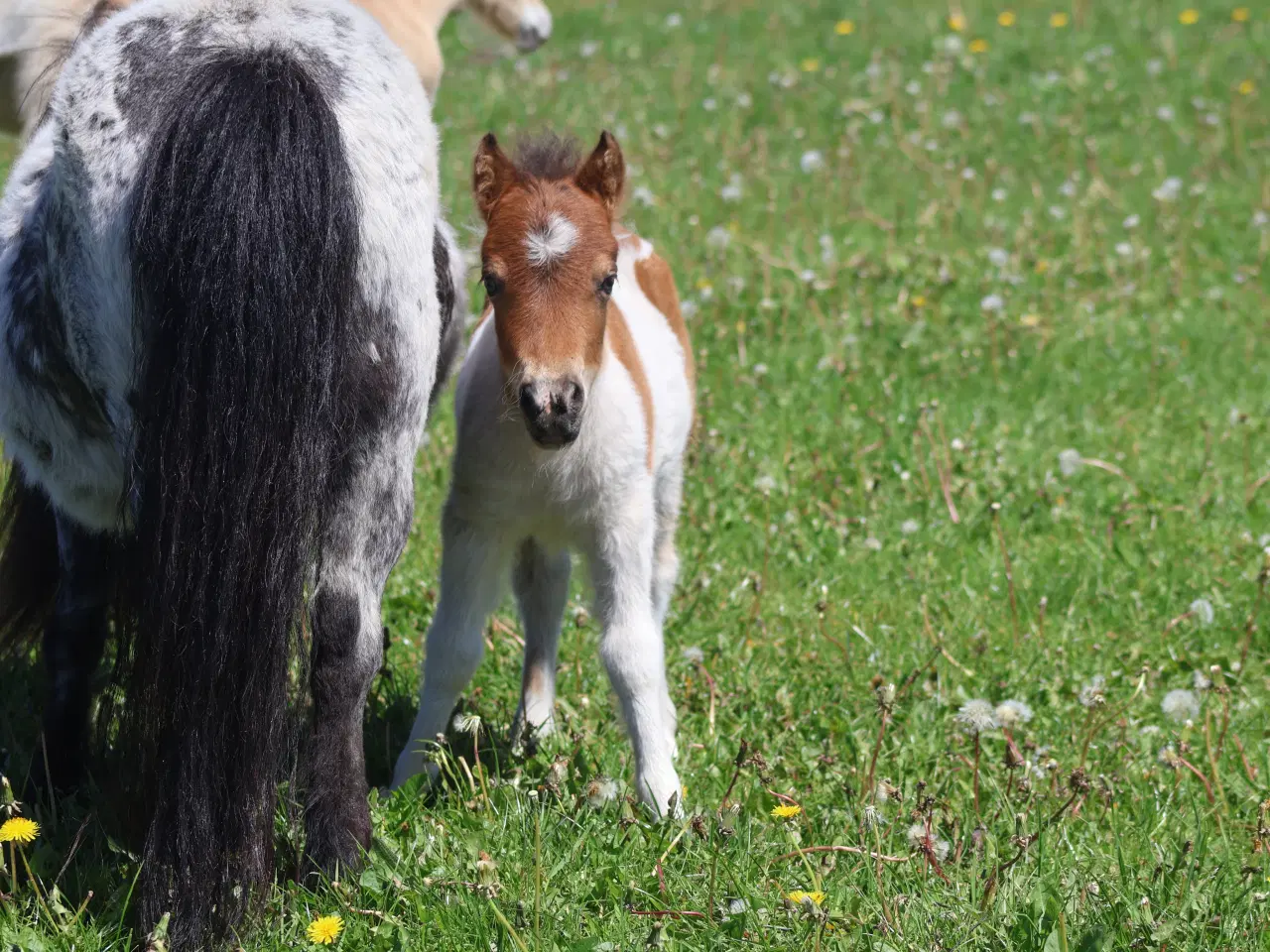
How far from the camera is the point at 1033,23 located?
37.7 ft

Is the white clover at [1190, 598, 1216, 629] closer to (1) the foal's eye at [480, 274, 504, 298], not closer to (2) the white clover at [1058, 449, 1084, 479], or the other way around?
(2) the white clover at [1058, 449, 1084, 479]

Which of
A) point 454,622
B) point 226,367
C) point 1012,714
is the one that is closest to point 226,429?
point 226,367

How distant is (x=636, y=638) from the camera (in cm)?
345

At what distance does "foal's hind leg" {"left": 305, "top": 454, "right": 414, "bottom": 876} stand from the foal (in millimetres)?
416

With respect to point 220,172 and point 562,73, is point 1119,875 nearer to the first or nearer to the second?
point 220,172

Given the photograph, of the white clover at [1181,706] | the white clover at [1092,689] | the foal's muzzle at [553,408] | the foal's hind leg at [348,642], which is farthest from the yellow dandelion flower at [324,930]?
the white clover at [1181,706]

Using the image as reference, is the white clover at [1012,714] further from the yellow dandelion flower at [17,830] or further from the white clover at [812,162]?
the white clover at [812,162]

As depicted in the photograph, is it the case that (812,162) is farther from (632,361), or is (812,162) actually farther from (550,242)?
(550,242)

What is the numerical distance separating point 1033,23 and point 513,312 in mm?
A: 9590

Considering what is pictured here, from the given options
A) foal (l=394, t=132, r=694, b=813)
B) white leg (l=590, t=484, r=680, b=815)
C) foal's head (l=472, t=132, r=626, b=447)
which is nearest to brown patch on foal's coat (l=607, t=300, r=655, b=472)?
foal (l=394, t=132, r=694, b=813)

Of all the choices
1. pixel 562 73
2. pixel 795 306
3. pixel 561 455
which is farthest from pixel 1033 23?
pixel 561 455

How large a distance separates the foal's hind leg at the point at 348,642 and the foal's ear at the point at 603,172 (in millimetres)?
985

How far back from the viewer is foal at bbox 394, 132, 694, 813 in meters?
3.18

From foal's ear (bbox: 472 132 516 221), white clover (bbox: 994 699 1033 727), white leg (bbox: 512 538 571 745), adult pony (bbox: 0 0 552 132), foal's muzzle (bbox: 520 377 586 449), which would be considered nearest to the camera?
foal's muzzle (bbox: 520 377 586 449)
